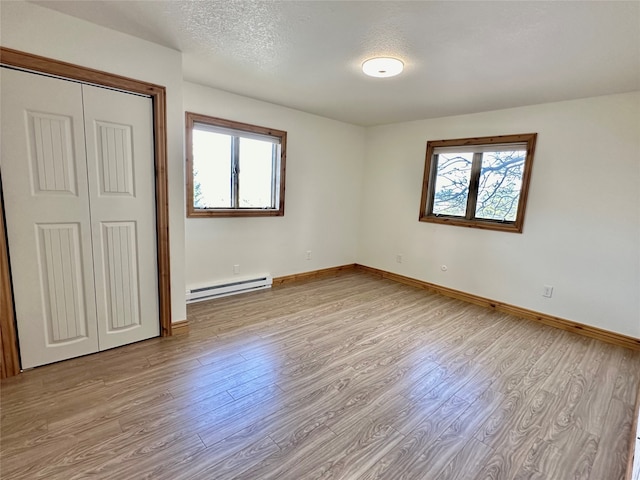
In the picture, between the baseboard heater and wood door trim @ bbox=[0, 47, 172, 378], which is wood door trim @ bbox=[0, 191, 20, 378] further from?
the baseboard heater

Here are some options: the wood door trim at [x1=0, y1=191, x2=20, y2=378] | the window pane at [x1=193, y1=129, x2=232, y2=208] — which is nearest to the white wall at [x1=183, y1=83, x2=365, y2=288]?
the window pane at [x1=193, y1=129, x2=232, y2=208]

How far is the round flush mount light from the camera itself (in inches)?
91.9

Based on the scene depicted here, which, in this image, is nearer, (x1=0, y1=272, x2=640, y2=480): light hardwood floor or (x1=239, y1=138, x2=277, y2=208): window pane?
(x1=0, y1=272, x2=640, y2=480): light hardwood floor

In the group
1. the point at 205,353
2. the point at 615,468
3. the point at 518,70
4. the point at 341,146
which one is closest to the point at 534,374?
the point at 615,468

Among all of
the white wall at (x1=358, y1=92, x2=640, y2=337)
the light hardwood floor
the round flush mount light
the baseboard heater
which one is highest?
the round flush mount light

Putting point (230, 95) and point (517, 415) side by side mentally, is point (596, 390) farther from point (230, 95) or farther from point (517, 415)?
point (230, 95)

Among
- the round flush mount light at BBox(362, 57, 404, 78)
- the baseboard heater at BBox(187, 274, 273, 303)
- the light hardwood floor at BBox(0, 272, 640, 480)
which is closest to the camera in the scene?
the light hardwood floor at BBox(0, 272, 640, 480)

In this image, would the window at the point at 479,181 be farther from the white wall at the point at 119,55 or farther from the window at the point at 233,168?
the white wall at the point at 119,55

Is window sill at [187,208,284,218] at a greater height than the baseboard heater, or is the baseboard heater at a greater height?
window sill at [187,208,284,218]

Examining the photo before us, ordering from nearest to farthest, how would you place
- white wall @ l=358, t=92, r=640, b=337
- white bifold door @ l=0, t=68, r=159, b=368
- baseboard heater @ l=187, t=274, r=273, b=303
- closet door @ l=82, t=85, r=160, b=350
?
1. white bifold door @ l=0, t=68, r=159, b=368
2. closet door @ l=82, t=85, r=160, b=350
3. white wall @ l=358, t=92, r=640, b=337
4. baseboard heater @ l=187, t=274, r=273, b=303

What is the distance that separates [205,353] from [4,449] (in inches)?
45.2

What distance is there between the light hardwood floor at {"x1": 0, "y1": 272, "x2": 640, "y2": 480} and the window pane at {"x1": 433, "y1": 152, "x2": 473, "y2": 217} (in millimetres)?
1771

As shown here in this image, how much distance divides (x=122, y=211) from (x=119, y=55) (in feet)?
3.67

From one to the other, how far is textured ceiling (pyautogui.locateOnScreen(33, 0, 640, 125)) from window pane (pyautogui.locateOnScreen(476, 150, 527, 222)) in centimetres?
68
